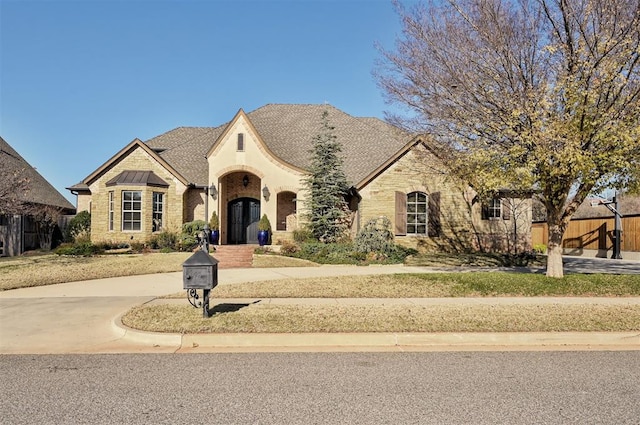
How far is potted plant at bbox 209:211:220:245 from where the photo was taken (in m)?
21.2

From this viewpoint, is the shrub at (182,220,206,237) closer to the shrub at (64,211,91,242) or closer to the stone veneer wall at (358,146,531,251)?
the shrub at (64,211,91,242)

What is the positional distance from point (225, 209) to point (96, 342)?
16673mm

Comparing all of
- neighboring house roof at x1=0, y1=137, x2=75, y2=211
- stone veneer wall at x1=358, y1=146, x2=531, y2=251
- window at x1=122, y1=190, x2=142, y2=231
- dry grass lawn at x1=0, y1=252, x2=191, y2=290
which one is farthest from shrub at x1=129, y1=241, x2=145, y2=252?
stone veneer wall at x1=358, y1=146, x2=531, y2=251

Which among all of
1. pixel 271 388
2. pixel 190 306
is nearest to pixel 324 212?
pixel 190 306

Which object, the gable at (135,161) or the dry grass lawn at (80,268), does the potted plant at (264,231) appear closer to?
the dry grass lawn at (80,268)

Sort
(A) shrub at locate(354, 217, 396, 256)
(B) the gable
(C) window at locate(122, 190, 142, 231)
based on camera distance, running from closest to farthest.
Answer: (A) shrub at locate(354, 217, 396, 256), (C) window at locate(122, 190, 142, 231), (B) the gable

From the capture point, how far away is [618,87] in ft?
34.3

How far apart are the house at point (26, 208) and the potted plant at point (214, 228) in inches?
291

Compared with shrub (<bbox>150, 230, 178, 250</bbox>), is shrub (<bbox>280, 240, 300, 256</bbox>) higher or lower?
lower

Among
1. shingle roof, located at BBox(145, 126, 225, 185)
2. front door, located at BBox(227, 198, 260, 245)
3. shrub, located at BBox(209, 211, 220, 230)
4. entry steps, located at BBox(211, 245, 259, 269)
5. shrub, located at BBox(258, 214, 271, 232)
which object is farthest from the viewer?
front door, located at BBox(227, 198, 260, 245)

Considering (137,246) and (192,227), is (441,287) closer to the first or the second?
(192,227)

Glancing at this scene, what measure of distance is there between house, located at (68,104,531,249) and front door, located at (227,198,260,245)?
0.05 m

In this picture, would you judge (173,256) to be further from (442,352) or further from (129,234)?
(442,352)

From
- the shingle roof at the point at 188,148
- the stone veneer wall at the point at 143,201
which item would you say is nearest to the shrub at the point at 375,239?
the shingle roof at the point at 188,148
